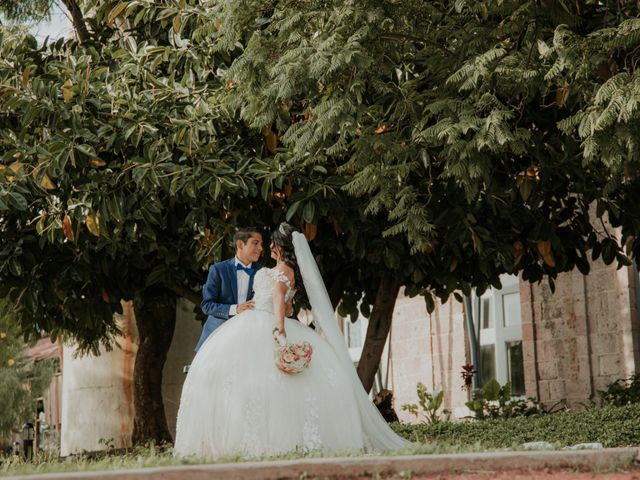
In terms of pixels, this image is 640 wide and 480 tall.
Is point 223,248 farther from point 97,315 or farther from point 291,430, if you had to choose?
point 291,430

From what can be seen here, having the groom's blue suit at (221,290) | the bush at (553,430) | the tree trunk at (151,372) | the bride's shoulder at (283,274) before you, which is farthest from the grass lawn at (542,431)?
the bride's shoulder at (283,274)

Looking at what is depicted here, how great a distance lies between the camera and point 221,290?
9781mm

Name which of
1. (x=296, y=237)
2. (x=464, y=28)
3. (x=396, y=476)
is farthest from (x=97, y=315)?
(x=396, y=476)

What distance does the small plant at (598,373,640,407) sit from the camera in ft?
53.2

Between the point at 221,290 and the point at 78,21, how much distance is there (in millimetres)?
6326

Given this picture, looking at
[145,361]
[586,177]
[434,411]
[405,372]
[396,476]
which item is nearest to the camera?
[396,476]

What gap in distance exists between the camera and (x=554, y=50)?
9.23 m

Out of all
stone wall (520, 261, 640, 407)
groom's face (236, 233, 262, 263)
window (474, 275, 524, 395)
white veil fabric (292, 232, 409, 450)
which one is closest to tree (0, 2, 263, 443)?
groom's face (236, 233, 262, 263)

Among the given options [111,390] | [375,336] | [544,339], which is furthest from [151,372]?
[544,339]

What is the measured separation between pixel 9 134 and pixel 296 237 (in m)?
4.09

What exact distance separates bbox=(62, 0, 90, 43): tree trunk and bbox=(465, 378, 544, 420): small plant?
8.29 meters

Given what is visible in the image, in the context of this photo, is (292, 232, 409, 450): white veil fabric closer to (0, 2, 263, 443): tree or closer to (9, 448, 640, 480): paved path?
(0, 2, 263, 443): tree

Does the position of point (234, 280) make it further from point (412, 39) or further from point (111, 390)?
point (111, 390)

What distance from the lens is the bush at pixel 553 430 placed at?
12047 millimetres
